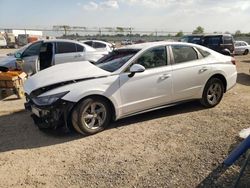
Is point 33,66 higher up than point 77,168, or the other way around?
point 33,66

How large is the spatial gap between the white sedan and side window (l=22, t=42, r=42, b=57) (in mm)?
4384

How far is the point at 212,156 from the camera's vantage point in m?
4.15

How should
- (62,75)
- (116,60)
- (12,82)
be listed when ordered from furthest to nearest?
(12,82)
(116,60)
(62,75)

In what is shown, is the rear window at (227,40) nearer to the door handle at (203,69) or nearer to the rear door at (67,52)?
the rear door at (67,52)

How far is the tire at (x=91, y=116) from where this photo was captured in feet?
15.7

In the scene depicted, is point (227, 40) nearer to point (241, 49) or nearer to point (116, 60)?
point (241, 49)

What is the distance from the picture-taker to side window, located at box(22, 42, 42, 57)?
31.8 feet

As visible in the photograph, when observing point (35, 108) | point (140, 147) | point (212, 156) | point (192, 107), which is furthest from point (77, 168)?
point (192, 107)

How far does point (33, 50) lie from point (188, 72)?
19.6 ft

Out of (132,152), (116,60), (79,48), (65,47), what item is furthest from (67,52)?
(132,152)

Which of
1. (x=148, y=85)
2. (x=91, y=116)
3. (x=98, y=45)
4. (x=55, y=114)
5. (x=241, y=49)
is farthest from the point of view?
(x=241, y=49)

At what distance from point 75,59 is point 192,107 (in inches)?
199

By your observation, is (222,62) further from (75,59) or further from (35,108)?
(75,59)

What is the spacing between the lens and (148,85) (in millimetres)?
5426
